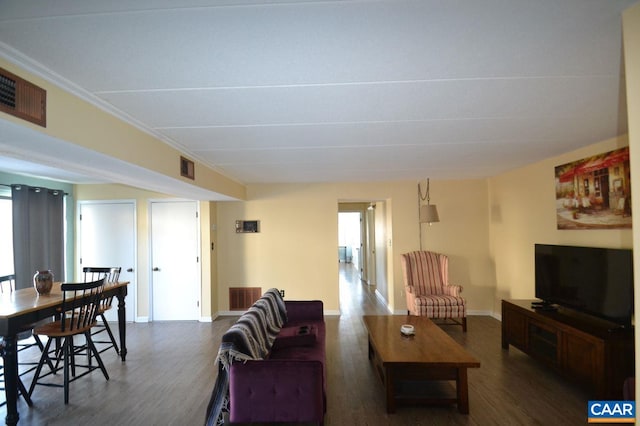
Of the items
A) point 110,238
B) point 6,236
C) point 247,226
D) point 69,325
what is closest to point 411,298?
point 247,226

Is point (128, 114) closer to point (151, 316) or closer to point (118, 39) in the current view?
point (118, 39)

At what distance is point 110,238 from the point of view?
17.3 feet

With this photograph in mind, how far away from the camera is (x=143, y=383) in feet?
10.2

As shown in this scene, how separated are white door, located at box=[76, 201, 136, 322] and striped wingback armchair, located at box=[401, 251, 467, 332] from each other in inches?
184

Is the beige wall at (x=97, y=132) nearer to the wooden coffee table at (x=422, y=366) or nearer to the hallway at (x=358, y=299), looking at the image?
the wooden coffee table at (x=422, y=366)

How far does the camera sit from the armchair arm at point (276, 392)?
208cm

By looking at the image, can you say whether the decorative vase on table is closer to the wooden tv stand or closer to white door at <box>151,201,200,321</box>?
white door at <box>151,201,200,321</box>

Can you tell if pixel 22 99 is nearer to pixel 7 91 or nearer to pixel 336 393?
pixel 7 91

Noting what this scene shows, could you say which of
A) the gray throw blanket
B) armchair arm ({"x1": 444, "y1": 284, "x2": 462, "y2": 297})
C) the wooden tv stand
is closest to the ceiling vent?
the gray throw blanket

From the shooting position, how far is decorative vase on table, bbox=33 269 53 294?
123 inches

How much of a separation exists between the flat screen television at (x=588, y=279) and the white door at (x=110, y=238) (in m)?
6.12

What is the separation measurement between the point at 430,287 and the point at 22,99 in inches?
204

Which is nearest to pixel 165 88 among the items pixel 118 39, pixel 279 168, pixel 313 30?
pixel 118 39

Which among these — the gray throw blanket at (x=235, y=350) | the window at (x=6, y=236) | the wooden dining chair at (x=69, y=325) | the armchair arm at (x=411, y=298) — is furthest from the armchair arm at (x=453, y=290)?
the window at (x=6, y=236)
